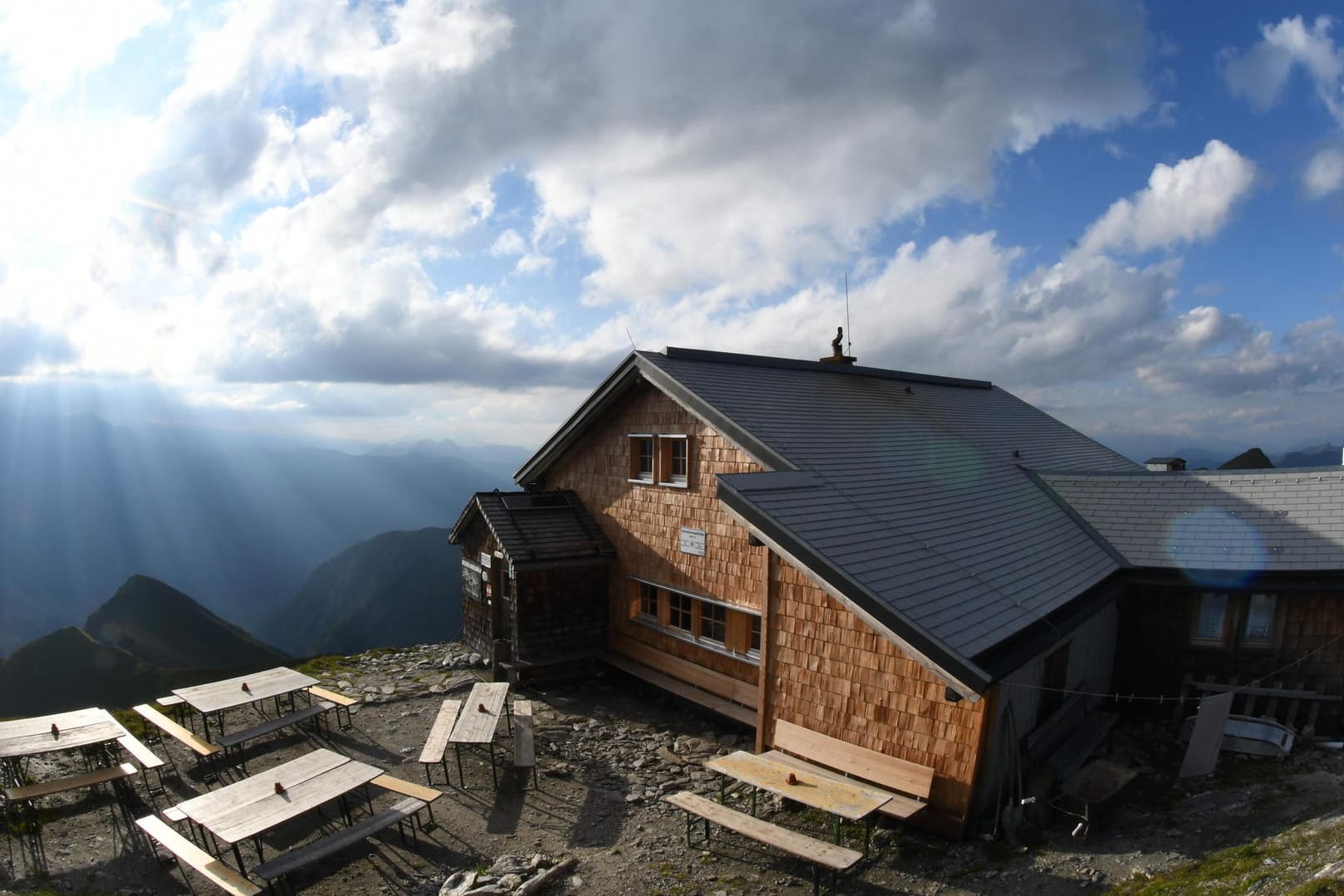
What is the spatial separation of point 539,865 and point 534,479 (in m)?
10.7

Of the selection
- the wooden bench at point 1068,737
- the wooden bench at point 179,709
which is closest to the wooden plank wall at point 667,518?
the wooden bench at point 1068,737

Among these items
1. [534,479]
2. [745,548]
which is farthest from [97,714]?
[745,548]

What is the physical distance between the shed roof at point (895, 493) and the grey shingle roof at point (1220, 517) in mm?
885

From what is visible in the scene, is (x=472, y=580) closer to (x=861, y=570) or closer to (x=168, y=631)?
(x=861, y=570)

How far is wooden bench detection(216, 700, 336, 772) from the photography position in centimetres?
1085

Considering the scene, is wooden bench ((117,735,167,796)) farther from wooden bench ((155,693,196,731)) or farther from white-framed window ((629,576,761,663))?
white-framed window ((629,576,761,663))

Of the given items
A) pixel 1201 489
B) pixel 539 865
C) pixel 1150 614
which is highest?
pixel 1201 489

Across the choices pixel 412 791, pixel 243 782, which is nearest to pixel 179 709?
pixel 243 782

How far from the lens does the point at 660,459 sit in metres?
13.9

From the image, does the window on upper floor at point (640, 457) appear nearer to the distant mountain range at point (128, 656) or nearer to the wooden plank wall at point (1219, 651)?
the wooden plank wall at point (1219, 651)

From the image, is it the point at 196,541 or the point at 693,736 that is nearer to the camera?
the point at 693,736

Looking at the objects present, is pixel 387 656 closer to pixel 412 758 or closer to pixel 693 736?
pixel 412 758

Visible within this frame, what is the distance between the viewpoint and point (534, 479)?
17.8 m

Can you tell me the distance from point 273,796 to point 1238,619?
15308 millimetres
